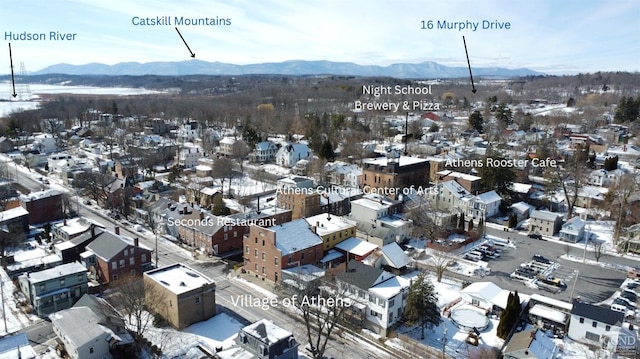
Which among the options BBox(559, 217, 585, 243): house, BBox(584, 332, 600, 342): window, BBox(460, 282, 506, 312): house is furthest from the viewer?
BBox(559, 217, 585, 243): house

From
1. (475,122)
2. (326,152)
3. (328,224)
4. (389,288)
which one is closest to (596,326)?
(389,288)

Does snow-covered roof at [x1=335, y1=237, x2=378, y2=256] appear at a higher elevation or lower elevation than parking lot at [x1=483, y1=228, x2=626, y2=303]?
higher

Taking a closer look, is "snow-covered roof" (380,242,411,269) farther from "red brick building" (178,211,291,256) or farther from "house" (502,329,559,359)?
"house" (502,329,559,359)

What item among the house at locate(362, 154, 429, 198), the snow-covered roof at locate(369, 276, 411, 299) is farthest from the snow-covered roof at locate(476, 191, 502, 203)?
the snow-covered roof at locate(369, 276, 411, 299)

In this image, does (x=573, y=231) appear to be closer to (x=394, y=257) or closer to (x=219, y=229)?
(x=394, y=257)

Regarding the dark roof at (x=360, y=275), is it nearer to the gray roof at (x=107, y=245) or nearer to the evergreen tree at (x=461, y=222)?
the gray roof at (x=107, y=245)

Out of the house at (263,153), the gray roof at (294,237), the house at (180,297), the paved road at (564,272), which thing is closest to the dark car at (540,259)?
the paved road at (564,272)
